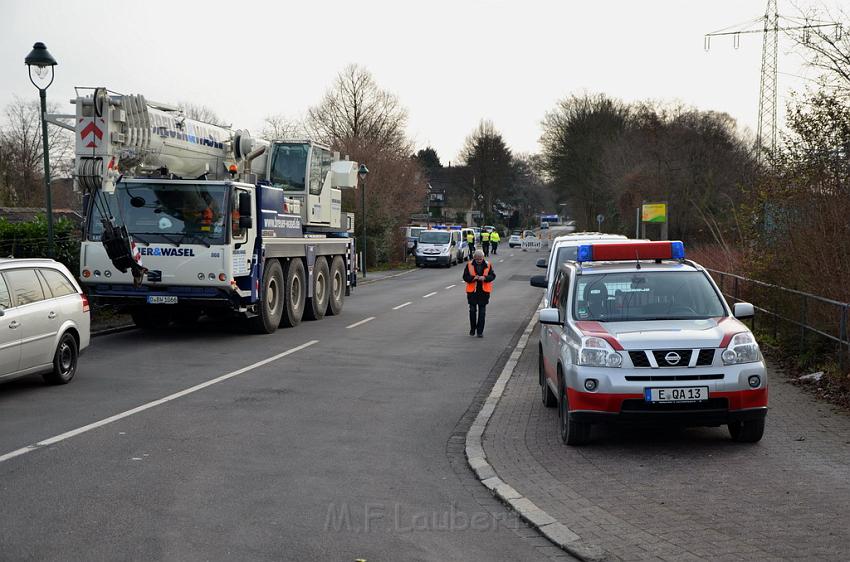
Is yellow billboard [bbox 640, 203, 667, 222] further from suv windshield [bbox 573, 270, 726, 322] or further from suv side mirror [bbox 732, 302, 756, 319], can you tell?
suv side mirror [bbox 732, 302, 756, 319]

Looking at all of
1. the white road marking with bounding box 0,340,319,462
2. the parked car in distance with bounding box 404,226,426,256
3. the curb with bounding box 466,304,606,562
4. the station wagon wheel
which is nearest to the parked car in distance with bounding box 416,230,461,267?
the parked car in distance with bounding box 404,226,426,256

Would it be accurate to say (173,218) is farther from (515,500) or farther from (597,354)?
(515,500)

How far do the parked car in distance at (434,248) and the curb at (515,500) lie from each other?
41612 mm

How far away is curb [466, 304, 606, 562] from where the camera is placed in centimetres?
555

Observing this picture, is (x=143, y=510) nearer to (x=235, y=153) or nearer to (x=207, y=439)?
(x=207, y=439)

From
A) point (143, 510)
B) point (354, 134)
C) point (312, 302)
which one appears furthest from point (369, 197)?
point (143, 510)

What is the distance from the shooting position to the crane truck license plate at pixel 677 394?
785cm

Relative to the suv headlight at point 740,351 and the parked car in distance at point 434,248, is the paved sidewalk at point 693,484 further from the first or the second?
the parked car in distance at point 434,248

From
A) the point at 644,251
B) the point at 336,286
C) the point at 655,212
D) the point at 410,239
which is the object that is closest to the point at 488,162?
the point at 410,239

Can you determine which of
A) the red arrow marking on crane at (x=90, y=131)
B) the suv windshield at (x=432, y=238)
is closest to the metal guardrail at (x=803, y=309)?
the red arrow marking on crane at (x=90, y=131)

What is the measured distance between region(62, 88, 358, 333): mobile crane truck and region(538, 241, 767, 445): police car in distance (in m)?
8.57

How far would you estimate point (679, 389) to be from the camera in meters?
7.87

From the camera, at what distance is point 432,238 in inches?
2080

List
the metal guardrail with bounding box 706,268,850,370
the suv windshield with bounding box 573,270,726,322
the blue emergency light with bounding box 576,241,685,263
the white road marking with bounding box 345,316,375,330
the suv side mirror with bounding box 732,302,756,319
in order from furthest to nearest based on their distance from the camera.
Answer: the white road marking with bounding box 345,316,375,330
the metal guardrail with bounding box 706,268,850,370
the blue emergency light with bounding box 576,241,685,263
the suv windshield with bounding box 573,270,726,322
the suv side mirror with bounding box 732,302,756,319
